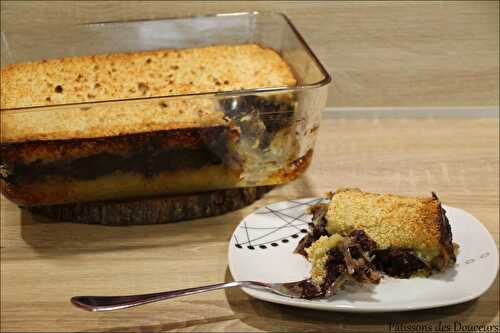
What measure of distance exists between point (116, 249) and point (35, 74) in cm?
35

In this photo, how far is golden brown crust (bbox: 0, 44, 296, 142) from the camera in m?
0.86

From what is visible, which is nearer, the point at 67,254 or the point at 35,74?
the point at 67,254

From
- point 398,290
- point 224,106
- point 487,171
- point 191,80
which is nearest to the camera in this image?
point 398,290

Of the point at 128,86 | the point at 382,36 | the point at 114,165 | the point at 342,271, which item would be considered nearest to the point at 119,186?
the point at 114,165

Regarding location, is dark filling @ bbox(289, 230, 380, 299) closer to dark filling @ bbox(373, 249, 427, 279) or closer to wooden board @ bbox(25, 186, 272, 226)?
dark filling @ bbox(373, 249, 427, 279)

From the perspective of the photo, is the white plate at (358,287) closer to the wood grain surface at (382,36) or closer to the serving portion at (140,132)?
the serving portion at (140,132)

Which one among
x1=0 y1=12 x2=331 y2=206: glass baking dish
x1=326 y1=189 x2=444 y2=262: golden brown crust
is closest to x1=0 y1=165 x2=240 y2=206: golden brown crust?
x1=0 y1=12 x2=331 y2=206: glass baking dish

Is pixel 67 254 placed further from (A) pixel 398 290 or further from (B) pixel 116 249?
(A) pixel 398 290

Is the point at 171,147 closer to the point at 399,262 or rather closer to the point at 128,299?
the point at 128,299

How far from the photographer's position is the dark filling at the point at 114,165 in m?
0.88

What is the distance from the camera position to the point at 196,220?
3.21 feet

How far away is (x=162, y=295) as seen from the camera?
0.75m

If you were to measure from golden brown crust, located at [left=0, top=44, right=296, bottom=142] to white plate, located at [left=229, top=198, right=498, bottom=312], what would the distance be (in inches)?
7.1

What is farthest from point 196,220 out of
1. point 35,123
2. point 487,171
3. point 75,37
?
point 487,171
